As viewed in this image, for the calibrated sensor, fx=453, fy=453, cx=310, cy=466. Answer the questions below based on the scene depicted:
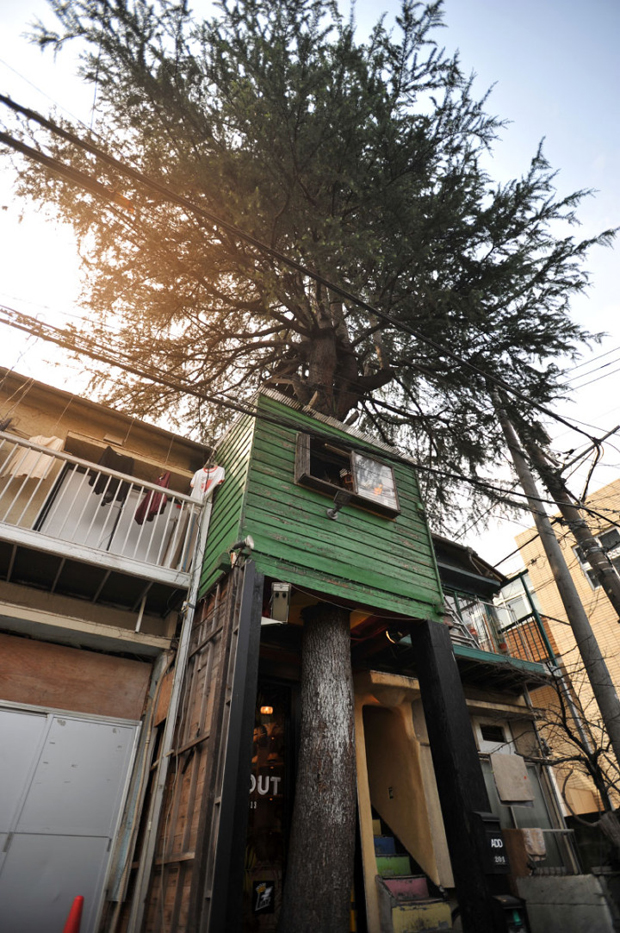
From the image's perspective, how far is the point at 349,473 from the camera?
7832 millimetres

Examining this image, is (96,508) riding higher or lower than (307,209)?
lower

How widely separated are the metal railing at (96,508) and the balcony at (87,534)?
16mm

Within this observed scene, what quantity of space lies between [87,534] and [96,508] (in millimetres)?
912

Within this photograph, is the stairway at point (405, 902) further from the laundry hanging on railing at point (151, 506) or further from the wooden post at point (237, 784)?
the laundry hanging on railing at point (151, 506)

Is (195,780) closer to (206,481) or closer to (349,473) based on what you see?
(206,481)

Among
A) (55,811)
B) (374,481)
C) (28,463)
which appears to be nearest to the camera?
(55,811)

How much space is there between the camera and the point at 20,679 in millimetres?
5926

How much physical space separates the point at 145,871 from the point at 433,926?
4.15m

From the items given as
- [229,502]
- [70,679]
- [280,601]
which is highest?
[229,502]

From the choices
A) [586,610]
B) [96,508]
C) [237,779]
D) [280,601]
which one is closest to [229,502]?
[280,601]

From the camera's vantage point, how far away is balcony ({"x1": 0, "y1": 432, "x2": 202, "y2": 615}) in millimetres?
6117

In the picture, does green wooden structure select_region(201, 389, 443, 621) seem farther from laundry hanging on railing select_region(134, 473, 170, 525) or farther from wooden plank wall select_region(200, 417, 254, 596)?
laundry hanging on railing select_region(134, 473, 170, 525)

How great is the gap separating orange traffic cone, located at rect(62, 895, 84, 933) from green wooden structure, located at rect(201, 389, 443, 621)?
3.44 metres

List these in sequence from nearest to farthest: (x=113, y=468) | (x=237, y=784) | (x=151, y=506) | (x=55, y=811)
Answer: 1. (x=237, y=784)
2. (x=55, y=811)
3. (x=151, y=506)
4. (x=113, y=468)
